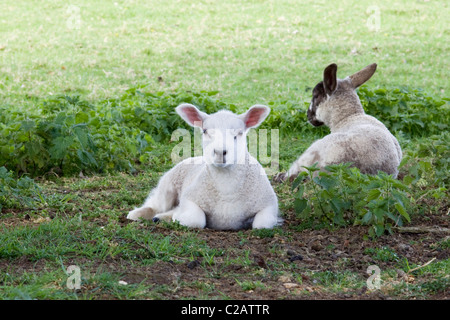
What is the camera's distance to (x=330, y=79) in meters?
8.55

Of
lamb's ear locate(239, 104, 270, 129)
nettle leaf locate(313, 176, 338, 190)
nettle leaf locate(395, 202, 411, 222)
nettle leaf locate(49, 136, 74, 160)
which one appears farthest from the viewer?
nettle leaf locate(49, 136, 74, 160)

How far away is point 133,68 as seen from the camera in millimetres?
13867

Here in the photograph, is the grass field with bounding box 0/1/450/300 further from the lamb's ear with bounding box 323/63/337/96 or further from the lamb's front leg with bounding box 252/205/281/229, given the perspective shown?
the lamb's ear with bounding box 323/63/337/96

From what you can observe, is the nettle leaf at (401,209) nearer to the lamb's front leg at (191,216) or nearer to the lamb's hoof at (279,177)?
the lamb's front leg at (191,216)

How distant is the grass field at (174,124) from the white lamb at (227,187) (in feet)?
0.59

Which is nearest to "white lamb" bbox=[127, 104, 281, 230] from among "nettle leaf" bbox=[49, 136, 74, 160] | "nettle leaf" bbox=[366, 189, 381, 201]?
"nettle leaf" bbox=[366, 189, 381, 201]

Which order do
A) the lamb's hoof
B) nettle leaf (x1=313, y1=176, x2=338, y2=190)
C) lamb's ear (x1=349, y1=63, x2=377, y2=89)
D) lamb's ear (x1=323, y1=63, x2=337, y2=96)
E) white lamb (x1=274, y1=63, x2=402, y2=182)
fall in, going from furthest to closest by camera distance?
lamb's ear (x1=349, y1=63, x2=377, y2=89)
lamb's ear (x1=323, y1=63, x2=337, y2=96)
the lamb's hoof
white lamb (x1=274, y1=63, x2=402, y2=182)
nettle leaf (x1=313, y1=176, x2=338, y2=190)

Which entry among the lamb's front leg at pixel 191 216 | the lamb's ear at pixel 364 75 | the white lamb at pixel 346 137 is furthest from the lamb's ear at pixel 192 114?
Answer: the lamb's ear at pixel 364 75

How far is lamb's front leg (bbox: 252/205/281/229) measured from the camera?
5695mm

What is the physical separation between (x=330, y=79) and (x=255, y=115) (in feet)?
9.51

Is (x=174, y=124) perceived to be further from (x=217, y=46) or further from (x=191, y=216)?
(x=217, y=46)

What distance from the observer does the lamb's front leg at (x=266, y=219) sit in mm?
5695
